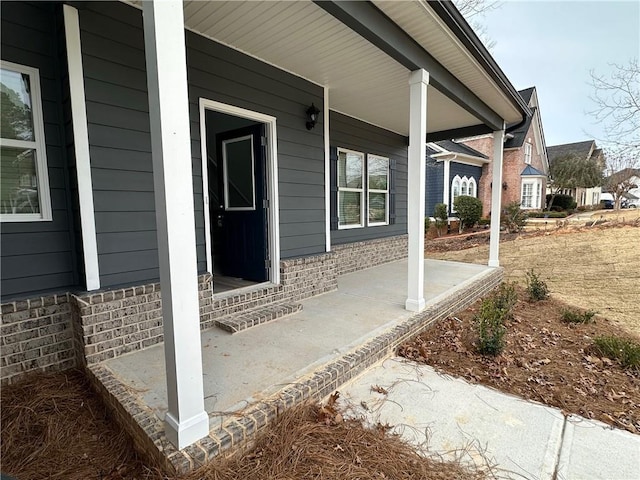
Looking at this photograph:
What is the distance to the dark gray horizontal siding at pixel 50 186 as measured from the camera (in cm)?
232

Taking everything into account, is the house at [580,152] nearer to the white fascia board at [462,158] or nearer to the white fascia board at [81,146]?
the white fascia board at [462,158]

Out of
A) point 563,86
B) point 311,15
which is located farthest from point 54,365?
point 563,86

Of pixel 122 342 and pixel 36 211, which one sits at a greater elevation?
pixel 36 211

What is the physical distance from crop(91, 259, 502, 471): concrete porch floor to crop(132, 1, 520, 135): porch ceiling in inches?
115

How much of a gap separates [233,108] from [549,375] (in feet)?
13.2

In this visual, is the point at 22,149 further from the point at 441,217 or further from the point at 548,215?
the point at 548,215

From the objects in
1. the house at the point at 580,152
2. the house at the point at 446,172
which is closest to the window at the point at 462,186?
the house at the point at 446,172

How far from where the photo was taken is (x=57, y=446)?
189 centimetres

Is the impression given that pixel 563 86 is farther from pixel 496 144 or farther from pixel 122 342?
pixel 122 342

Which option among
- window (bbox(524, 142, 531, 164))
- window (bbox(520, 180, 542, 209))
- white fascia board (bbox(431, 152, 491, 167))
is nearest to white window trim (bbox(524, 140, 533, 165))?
window (bbox(524, 142, 531, 164))

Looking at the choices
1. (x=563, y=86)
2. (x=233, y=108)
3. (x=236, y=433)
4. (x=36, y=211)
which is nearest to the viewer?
(x=236, y=433)

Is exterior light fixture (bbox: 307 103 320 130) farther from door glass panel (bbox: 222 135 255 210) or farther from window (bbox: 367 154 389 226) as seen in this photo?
window (bbox: 367 154 389 226)

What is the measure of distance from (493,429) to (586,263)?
7546mm

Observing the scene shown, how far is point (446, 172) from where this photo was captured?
1447cm
